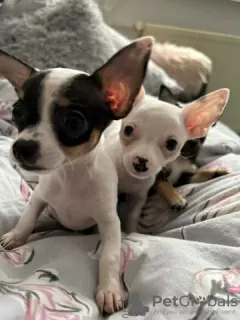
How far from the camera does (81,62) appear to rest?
162 cm

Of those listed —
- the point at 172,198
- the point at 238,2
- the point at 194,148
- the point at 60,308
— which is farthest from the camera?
the point at 238,2

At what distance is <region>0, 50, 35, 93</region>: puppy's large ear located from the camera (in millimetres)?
922

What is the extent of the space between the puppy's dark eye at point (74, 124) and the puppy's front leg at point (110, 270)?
206mm

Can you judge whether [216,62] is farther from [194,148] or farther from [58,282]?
[58,282]

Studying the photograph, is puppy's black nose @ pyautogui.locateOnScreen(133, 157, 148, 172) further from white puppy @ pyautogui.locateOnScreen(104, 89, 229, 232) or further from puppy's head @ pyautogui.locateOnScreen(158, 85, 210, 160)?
puppy's head @ pyautogui.locateOnScreen(158, 85, 210, 160)

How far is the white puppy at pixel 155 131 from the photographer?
103 centimetres

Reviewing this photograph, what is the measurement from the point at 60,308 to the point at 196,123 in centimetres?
51

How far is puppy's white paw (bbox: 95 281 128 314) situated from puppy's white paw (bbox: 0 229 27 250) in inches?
8.1

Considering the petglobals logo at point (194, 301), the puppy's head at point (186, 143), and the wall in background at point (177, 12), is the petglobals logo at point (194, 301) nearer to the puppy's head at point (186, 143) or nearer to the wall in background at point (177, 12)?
the puppy's head at point (186, 143)

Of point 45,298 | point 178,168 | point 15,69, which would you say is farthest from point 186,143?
point 45,298

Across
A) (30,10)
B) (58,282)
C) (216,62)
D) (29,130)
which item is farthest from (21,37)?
(216,62)

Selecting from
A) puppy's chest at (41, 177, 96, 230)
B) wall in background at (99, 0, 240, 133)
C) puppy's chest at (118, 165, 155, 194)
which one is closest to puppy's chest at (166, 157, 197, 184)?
puppy's chest at (118, 165, 155, 194)

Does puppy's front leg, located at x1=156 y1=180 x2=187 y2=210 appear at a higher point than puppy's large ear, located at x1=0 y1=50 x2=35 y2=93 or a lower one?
lower

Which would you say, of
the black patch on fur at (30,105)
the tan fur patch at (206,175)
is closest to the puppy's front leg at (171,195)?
the tan fur patch at (206,175)
